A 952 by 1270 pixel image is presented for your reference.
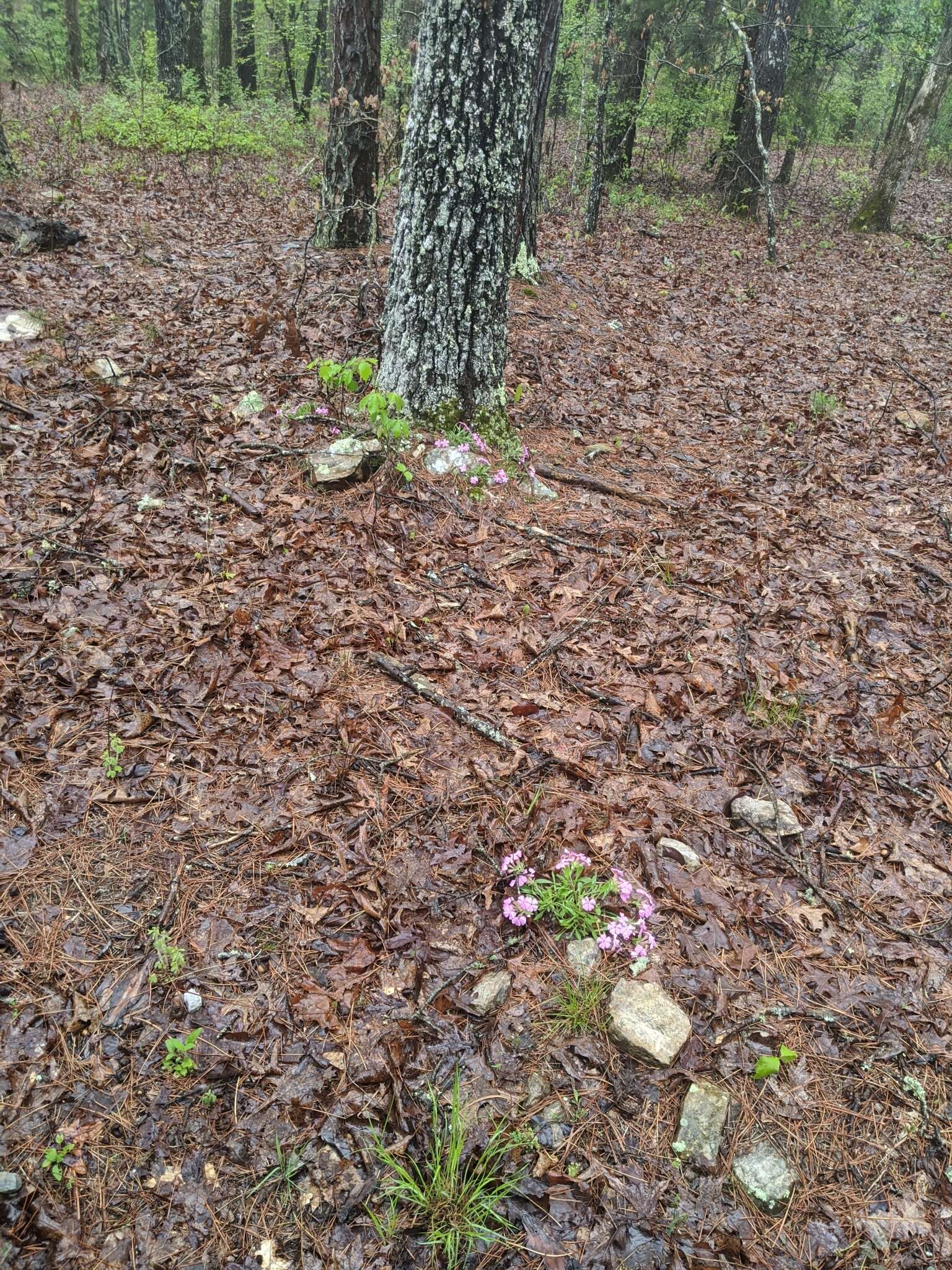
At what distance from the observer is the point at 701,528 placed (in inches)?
201

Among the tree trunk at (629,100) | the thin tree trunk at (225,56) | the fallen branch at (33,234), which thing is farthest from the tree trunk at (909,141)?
the thin tree trunk at (225,56)

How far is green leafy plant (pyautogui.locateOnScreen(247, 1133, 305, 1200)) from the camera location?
2037mm

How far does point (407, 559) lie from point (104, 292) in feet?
15.6

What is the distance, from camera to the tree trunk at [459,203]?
4.28m

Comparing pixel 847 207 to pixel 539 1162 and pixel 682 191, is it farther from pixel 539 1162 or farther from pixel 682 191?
pixel 539 1162

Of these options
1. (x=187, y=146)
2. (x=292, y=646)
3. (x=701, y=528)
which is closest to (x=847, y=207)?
(x=187, y=146)

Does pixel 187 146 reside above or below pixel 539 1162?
above

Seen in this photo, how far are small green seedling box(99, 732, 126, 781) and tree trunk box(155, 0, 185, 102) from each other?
60.6ft

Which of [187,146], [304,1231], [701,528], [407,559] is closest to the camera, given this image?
[304,1231]

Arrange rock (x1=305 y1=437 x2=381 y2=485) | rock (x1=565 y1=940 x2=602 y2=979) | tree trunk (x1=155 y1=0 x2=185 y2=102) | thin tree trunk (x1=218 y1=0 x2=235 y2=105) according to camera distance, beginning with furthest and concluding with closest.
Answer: thin tree trunk (x1=218 y1=0 x2=235 y2=105), tree trunk (x1=155 y1=0 x2=185 y2=102), rock (x1=305 y1=437 x2=381 y2=485), rock (x1=565 y1=940 x2=602 y2=979)

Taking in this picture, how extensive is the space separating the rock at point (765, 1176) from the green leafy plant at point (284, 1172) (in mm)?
1287

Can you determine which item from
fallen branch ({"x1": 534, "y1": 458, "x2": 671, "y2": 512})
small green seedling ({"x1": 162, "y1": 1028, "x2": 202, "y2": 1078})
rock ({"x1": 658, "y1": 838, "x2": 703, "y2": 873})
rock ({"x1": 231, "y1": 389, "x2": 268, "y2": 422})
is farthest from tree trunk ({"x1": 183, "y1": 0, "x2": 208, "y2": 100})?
small green seedling ({"x1": 162, "y1": 1028, "x2": 202, "y2": 1078})

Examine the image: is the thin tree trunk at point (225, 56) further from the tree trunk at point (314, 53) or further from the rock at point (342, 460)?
the rock at point (342, 460)

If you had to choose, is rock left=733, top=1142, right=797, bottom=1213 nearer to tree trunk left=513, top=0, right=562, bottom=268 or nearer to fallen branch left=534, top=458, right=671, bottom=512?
fallen branch left=534, top=458, right=671, bottom=512
